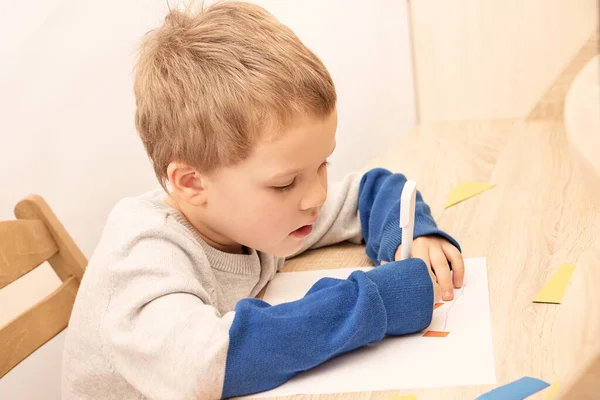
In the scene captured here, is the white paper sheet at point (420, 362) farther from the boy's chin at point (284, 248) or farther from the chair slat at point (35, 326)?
the chair slat at point (35, 326)

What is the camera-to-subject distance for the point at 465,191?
123cm

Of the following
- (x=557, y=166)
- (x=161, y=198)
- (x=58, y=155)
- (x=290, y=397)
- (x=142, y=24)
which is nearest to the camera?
(x=290, y=397)

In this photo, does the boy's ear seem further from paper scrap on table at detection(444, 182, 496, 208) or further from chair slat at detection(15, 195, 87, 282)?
paper scrap on table at detection(444, 182, 496, 208)

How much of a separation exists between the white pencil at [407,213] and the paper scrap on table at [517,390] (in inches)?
9.8

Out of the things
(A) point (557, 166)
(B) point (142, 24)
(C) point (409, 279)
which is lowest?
(A) point (557, 166)

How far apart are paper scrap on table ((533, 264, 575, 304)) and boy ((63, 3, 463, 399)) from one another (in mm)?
104

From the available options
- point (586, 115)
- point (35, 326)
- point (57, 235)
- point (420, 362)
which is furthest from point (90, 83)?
point (586, 115)

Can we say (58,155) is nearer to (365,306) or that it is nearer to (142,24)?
(142,24)

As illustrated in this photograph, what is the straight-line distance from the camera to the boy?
2.33ft

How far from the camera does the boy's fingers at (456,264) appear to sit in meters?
0.89

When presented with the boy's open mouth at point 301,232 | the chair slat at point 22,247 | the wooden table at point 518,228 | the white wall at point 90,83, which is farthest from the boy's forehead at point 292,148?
the white wall at point 90,83

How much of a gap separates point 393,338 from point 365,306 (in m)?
0.07

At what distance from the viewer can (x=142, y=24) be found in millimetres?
1679

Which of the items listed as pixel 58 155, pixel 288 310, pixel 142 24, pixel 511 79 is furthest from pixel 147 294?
pixel 511 79
